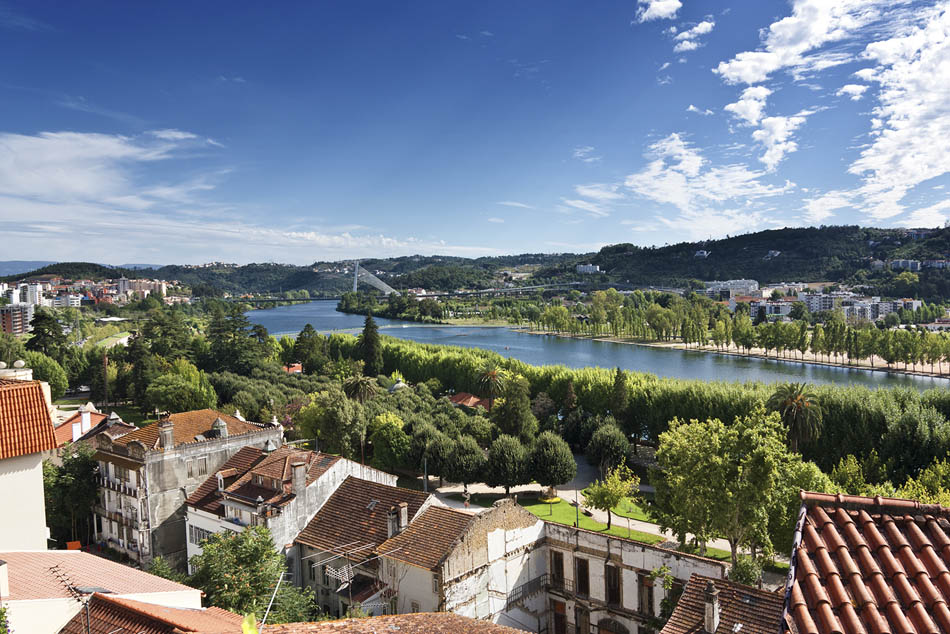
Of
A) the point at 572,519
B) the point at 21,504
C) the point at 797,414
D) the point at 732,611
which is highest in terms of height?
the point at 21,504

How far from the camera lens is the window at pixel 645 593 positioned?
19156 millimetres

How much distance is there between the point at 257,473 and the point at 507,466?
13830 mm

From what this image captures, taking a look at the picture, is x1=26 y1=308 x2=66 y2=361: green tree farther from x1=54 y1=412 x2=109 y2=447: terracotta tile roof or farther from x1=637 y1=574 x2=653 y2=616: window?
x1=637 y1=574 x2=653 y2=616: window

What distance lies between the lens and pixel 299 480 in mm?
23328

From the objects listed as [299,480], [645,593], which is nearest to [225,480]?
[299,480]

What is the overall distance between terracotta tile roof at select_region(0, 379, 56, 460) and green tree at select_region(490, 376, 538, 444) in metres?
30.7

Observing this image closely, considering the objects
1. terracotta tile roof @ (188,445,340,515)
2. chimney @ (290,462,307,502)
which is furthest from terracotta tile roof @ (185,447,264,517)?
chimney @ (290,462,307,502)

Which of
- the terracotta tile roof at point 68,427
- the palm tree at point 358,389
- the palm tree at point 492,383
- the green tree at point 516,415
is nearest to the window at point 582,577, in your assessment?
the green tree at point 516,415

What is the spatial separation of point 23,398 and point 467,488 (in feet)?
89.1

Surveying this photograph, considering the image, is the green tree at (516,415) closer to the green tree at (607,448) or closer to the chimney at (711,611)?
the green tree at (607,448)

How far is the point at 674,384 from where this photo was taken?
4569cm

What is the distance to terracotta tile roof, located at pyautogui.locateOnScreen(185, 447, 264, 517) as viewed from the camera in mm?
25562

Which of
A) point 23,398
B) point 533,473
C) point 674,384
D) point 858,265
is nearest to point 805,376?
point 674,384

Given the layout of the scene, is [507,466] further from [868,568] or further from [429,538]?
[868,568]
